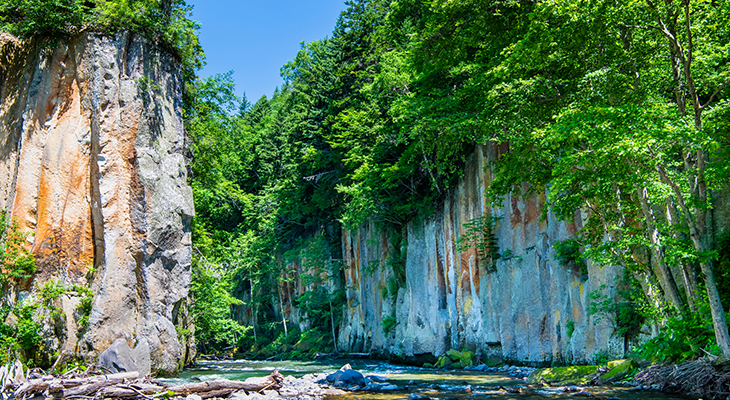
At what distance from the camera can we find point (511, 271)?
1881 centimetres

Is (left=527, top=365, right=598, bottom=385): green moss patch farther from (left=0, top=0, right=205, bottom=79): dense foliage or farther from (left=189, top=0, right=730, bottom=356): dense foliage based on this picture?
(left=0, top=0, right=205, bottom=79): dense foliage

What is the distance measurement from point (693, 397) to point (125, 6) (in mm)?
17848

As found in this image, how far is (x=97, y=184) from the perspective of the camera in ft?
50.2

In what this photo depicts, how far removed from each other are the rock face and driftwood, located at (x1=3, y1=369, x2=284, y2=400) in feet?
12.8

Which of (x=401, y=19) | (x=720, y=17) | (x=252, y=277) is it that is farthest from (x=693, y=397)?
(x=252, y=277)

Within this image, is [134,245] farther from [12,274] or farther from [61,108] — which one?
[61,108]

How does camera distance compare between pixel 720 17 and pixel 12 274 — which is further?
pixel 12 274

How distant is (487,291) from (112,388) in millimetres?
14367

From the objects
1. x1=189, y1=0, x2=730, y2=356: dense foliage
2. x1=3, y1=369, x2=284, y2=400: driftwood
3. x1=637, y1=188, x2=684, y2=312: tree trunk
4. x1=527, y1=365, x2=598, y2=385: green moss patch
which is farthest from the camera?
x1=527, y1=365, x2=598, y2=385: green moss patch

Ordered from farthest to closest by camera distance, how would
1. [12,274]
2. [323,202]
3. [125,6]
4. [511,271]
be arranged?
1. [323,202]
2. [511,271]
3. [125,6]
4. [12,274]

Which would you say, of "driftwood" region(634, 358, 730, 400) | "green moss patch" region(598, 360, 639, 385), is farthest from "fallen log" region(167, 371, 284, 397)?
"driftwood" region(634, 358, 730, 400)

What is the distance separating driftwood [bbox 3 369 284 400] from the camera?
9242 millimetres

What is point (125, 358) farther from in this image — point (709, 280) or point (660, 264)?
Result: point (709, 280)

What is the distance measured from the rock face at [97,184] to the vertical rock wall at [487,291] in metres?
11.4
